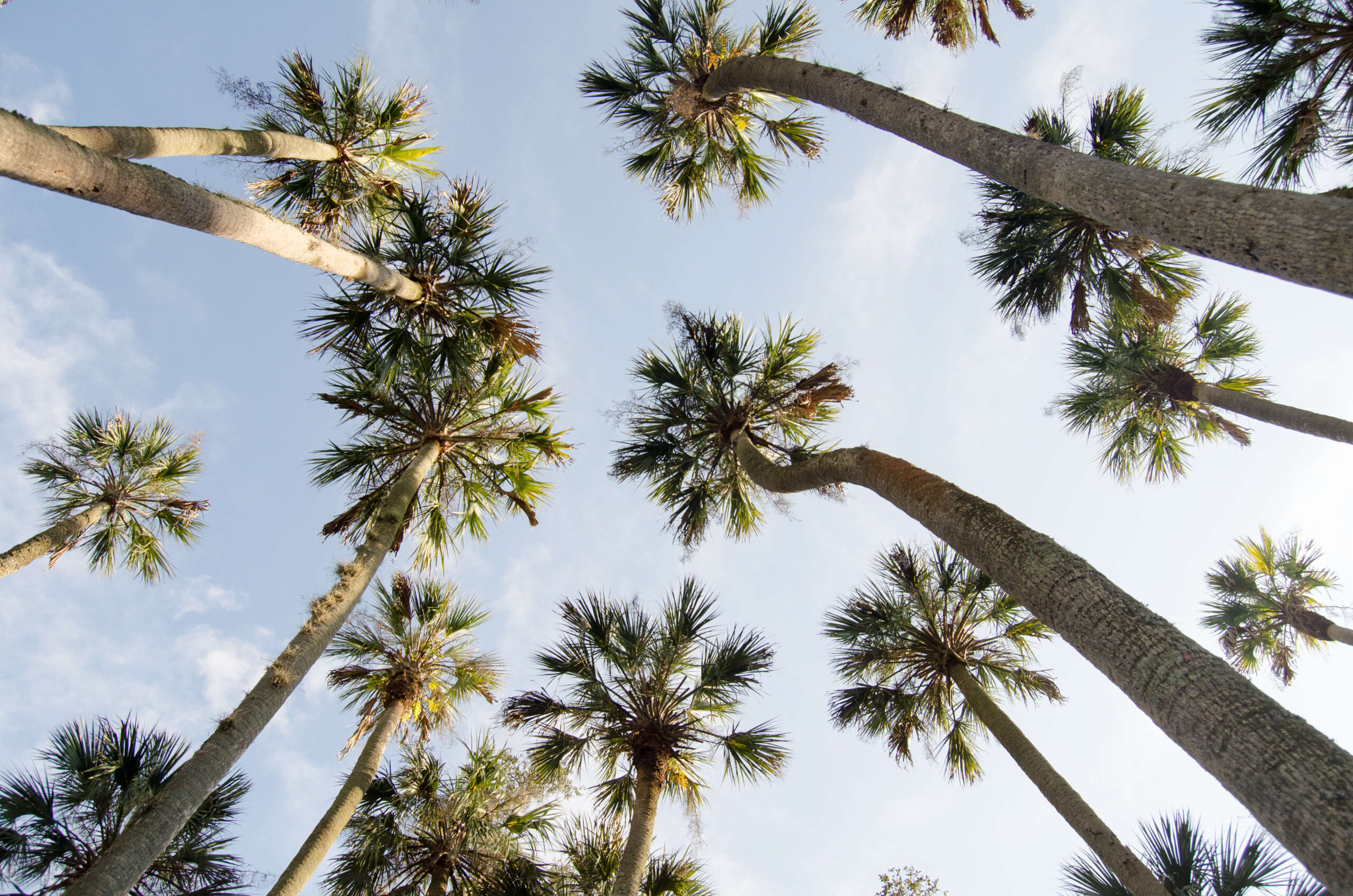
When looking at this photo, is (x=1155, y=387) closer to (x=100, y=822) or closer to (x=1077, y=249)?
(x=1077, y=249)

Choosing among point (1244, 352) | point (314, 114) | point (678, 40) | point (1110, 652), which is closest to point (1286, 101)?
point (1244, 352)

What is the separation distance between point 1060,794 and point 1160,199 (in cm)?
601

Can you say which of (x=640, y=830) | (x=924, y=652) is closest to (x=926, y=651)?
(x=924, y=652)

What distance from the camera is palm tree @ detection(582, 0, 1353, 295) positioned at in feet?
9.94

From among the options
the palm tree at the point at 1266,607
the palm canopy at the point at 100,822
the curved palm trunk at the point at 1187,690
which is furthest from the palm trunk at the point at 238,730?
the palm tree at the point at 1266,607

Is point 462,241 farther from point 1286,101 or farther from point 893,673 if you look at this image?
point 1286,101

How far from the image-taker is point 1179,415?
1157 centimetres

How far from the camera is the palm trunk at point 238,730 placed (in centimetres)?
417

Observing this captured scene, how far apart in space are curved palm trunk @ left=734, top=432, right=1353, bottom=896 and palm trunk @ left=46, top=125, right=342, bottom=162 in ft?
17.9

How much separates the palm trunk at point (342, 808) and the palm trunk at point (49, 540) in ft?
18.0

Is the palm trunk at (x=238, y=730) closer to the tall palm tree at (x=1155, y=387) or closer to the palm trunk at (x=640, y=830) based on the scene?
the palm trunk at (x=640, y=830)

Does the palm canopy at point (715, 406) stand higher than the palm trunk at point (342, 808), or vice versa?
the palm canopy at point (715, 406)

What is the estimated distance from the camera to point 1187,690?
2.57 meters

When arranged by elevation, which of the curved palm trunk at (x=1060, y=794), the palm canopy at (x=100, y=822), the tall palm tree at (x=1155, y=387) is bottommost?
the palm canopy at (x=100, y=822)
